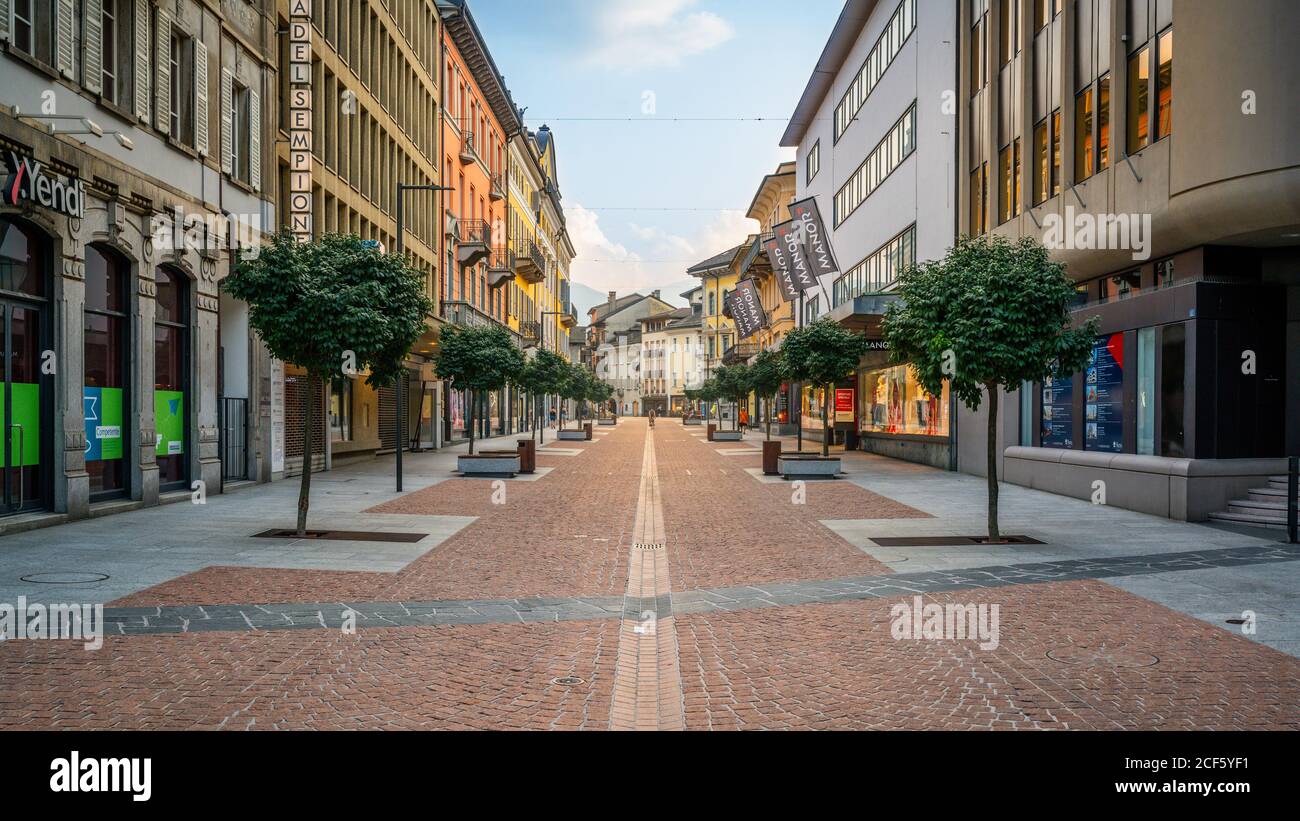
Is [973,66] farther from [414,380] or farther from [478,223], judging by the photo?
[478,223]

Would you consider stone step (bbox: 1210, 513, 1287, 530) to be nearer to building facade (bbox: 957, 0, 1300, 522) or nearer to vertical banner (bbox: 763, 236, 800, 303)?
building facade (bbox: 957, 0, 1300, 522)

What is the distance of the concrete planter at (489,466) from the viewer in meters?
22.8

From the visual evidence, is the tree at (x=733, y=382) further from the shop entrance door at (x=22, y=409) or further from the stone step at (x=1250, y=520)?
the shop entrance door at (x=22, y=409)

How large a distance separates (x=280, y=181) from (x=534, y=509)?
1215 cm

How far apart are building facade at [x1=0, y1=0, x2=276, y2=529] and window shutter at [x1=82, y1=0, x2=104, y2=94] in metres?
0.03

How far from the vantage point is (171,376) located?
16.1 metres

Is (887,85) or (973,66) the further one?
(887,85)

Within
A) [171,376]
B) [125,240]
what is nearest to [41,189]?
[125,240]

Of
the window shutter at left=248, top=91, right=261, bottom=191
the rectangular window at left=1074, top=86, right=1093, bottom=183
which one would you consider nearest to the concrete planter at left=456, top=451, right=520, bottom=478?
the window shutter at left=248, top=91, right=261, bottom=191

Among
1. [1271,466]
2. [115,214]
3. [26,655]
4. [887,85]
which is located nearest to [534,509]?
[115,214]

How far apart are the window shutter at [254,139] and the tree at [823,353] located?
47.3 feet

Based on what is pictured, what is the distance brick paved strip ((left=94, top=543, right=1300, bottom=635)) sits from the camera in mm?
7105

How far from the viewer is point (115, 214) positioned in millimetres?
13867

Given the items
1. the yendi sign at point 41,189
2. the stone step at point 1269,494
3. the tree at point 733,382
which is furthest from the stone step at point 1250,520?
the tree at point 733,382
